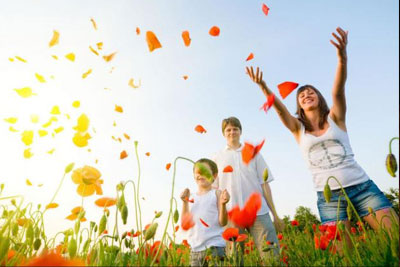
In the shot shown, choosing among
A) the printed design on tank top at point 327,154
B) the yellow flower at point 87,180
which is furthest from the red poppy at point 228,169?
the yellow flower at point 87,180

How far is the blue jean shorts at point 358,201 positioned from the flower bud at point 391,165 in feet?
3.87

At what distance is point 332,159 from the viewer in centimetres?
292

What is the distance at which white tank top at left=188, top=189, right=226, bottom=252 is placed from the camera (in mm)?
3158

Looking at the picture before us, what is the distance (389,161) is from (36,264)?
154cm

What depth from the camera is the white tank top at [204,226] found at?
3158 mm

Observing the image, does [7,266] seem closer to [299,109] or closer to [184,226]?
[184,226]

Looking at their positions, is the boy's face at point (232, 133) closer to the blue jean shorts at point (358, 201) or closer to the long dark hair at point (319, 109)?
the long dark hair at point (319, 109)

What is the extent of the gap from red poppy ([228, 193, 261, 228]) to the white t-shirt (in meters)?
0.06

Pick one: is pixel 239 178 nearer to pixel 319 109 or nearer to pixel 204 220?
pixel 204 220

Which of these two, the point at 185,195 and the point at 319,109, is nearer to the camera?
the point at 185,195

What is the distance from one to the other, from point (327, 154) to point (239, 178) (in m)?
1.34

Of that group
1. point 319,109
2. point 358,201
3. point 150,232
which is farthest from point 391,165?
point 319,109

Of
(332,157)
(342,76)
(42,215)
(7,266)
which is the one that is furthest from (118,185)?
(342,76)

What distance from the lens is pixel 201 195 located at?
3584 millimetres
